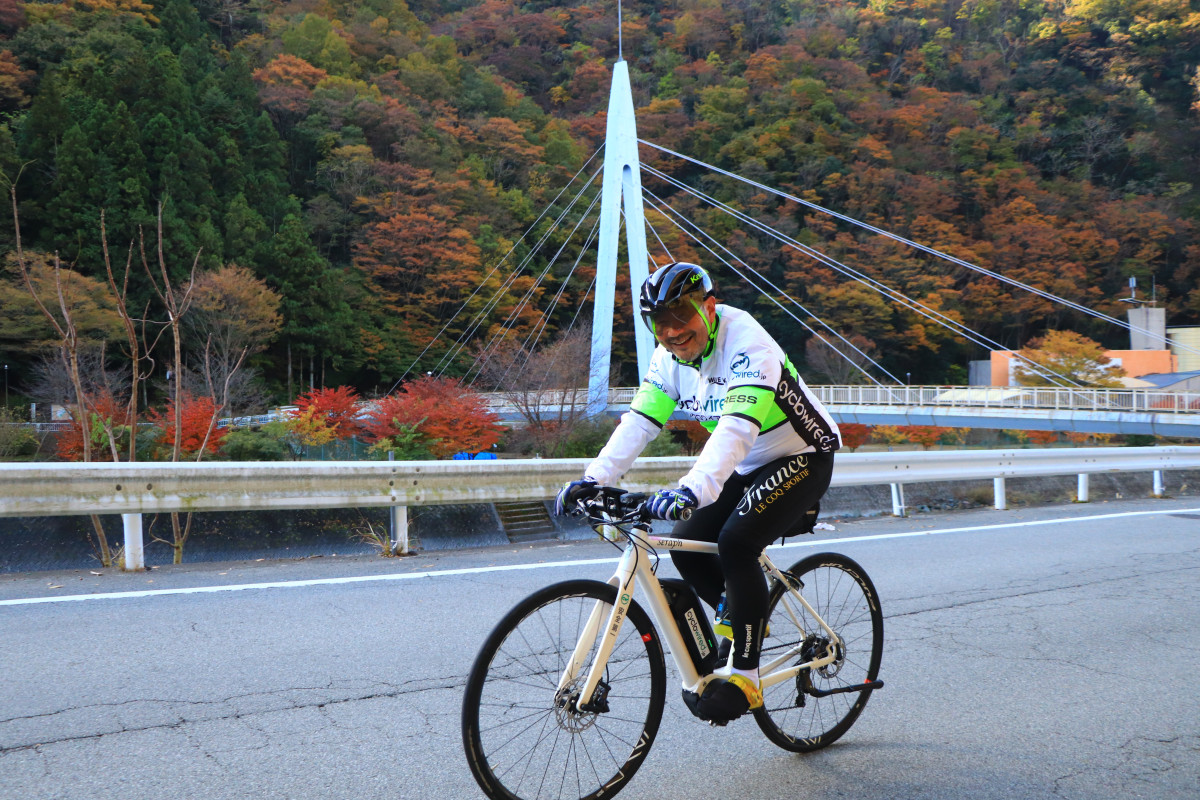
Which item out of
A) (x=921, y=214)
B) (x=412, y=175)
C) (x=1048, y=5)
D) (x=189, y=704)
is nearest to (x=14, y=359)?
(x=412, y=175)

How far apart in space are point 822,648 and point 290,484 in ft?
14.2

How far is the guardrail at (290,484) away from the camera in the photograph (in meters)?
5.70

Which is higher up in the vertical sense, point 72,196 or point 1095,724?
point 72,196

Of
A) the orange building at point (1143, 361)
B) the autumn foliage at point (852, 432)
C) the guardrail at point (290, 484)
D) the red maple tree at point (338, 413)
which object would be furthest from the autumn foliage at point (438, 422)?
the orange building at point (1143, 361)

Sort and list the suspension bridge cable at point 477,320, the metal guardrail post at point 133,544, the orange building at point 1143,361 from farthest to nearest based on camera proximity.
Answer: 1. the orange building at point 1143,361
2. the suspension bridge cable at point 477,320
3. the metal guardrail post at point 133,544

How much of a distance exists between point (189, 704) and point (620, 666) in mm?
1793

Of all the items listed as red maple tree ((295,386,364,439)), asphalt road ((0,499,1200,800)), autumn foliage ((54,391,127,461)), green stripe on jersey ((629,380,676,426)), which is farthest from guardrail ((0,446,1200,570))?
red maple tree ((295,386,364,439))

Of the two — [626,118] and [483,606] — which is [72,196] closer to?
[626,118]

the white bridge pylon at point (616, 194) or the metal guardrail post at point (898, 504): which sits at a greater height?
the white bridge pylon at point (616, 194)

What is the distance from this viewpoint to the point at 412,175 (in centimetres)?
4916

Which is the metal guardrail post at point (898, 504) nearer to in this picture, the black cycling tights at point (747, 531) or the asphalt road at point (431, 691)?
the asphalt road at point (431, 691)

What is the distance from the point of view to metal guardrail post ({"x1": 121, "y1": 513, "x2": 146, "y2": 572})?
5949mm

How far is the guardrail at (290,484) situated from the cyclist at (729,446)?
12.3 feet

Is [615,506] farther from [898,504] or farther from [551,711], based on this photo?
[898,504]
